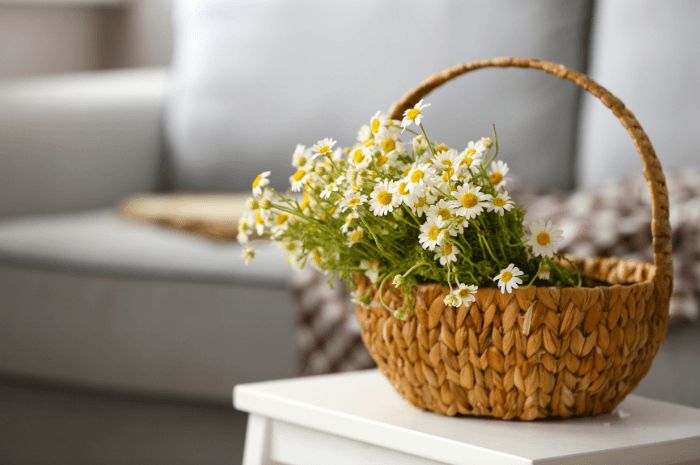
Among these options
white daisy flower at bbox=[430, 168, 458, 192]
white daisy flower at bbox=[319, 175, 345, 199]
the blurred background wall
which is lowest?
white daisy flower at bbox=[319, 175, 345, 199]

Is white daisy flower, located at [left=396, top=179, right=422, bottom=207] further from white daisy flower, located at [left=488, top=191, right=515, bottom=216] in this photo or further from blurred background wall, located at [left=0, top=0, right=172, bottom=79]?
blurred background wall, located at [left=0, top=0, right=172, bottom=79]

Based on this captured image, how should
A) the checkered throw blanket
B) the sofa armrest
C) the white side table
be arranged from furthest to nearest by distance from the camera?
the sofa armrest < the checkered throw blanket < the white side table

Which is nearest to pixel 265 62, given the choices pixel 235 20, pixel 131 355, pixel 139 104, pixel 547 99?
pixel 235 20

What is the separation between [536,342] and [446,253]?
9 centimetres

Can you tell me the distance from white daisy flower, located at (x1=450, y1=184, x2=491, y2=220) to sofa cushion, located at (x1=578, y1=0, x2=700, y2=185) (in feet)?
2.90

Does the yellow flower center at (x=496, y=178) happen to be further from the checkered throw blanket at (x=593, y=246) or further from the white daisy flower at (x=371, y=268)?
the checkered throw blanket at (x=593, y=246)

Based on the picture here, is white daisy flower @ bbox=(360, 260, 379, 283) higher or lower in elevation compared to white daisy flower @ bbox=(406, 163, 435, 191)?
lower

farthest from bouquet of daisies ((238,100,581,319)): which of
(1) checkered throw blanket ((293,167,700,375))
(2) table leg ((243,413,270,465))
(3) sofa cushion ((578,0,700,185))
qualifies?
(3) sofa cushion ((578,0,700,185))

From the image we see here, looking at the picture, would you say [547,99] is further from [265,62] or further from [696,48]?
[265,62]

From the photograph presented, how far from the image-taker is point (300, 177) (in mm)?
615

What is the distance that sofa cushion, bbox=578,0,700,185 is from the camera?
1.29m

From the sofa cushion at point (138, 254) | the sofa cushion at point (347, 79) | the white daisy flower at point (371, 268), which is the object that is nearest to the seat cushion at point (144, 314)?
the sofa cushion at point (138, 254)

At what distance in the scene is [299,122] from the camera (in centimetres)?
166

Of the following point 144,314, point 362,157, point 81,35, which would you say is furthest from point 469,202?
point 81,35
